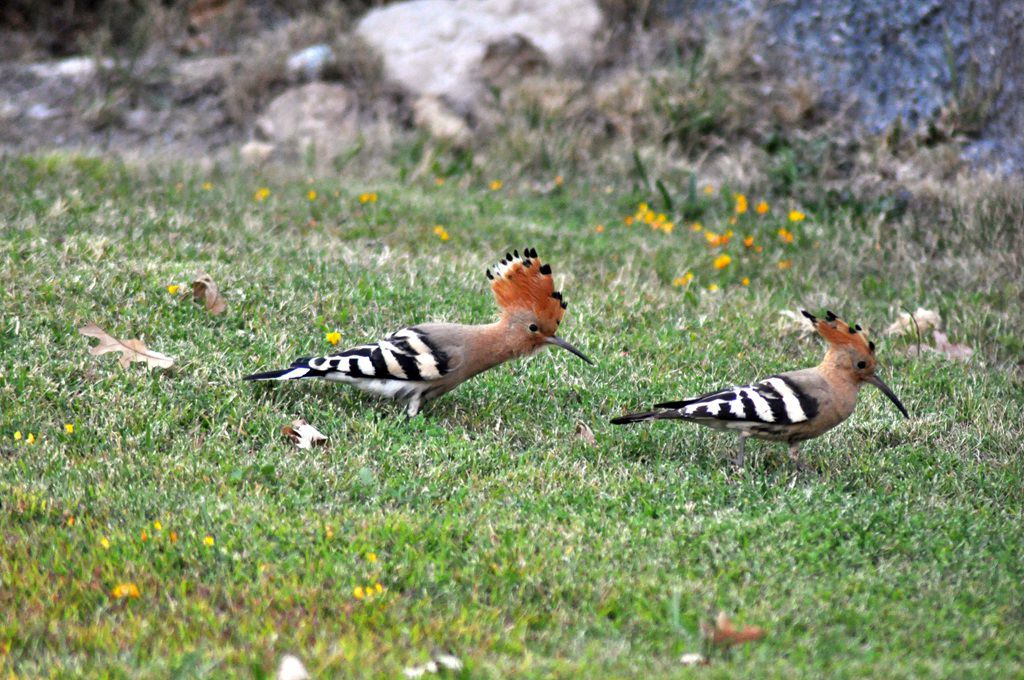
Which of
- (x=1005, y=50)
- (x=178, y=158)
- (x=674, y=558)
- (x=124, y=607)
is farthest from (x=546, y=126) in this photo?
(x=124, y=607)

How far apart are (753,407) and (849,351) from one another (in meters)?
0.59

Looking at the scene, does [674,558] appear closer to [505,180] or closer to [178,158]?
[505,180]

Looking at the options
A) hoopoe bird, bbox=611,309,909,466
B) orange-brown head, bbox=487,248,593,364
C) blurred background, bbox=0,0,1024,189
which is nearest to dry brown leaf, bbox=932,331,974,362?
hoopoe bird, bbox=611,309,909,466

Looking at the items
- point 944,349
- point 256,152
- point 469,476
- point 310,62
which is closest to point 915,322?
point 944,349

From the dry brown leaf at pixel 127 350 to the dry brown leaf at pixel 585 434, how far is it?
1946 mm

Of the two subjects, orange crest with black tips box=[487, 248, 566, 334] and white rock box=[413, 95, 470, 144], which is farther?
white rock box=[413, 95, 470, 144]

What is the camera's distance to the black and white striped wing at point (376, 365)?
511cm

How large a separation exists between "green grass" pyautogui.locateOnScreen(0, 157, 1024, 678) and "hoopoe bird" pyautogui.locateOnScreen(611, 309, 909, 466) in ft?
0.77

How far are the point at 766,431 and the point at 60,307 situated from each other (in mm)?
3553

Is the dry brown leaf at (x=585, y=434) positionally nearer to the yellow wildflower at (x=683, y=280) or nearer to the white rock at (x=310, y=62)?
the yellow wildflower at (x=683, y=280)

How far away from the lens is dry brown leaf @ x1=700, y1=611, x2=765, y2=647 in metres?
3.64

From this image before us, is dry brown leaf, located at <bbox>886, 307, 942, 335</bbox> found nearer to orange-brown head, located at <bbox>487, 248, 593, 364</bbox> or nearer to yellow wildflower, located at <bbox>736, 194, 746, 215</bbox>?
yellow wildflower, located at <bbox>736, 194, 746, 215</bbox>

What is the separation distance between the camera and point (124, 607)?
376 centimetres

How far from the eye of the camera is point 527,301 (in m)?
5.38
